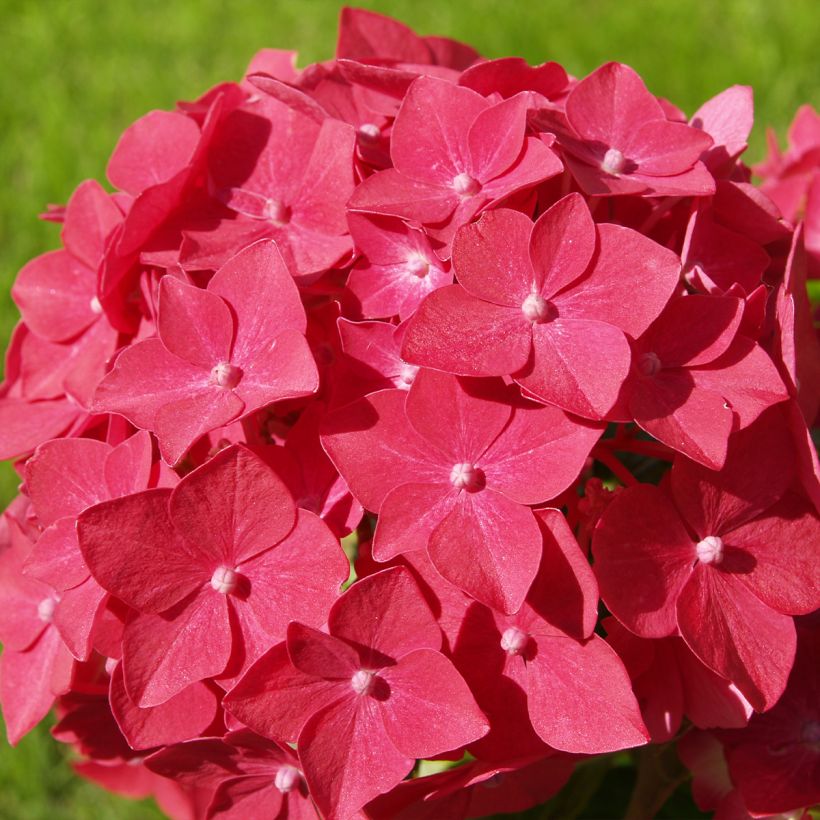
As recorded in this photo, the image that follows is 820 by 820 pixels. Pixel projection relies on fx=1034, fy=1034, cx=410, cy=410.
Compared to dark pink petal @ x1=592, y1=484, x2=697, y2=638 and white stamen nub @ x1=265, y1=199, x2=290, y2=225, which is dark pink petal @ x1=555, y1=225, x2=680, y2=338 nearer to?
dark pink petal @ x1=592, y1=484, x2=697, y2=638

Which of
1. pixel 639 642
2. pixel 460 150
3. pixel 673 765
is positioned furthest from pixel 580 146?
pixel 673 765

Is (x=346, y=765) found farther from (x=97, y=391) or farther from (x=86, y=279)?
(x=86, y=279)

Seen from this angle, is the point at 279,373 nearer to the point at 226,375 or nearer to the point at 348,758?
the point at 226,375

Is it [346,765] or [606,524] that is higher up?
[606,524]

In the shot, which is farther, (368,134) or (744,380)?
(368,134)

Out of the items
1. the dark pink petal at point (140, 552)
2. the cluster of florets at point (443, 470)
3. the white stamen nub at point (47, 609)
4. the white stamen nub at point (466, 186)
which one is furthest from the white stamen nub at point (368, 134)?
the white stamen nub at point (47, 609)

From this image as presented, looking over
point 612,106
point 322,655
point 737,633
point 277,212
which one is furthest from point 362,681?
point 612,106

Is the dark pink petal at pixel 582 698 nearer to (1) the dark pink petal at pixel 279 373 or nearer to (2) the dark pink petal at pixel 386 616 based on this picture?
(2) the dark pink petal at pixel 386 616
